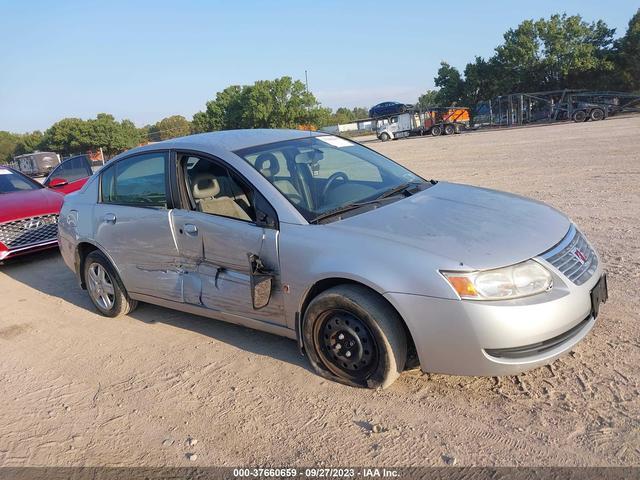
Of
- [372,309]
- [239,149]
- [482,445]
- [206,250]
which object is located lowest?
[482,445]

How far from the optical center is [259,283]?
3.65 meters

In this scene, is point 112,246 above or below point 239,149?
below

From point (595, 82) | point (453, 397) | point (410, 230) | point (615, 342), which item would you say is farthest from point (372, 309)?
point (595, 82)

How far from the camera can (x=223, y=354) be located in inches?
164

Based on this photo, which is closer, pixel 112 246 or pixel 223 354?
pixel 223 354

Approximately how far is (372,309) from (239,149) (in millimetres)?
1732

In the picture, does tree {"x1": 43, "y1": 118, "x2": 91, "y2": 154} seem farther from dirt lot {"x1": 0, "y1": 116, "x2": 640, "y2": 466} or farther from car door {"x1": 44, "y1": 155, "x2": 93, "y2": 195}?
dirt lot {"x1": 0, "y1": 116, "x2": 640, "y2": 466}

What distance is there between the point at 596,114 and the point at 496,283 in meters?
41.2

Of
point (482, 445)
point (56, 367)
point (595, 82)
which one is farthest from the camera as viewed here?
point (595, 82)

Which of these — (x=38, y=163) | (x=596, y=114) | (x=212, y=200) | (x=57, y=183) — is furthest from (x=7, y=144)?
(x=212, y=200)

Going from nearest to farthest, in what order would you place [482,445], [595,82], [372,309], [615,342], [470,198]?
[482,445], [372,309], [615,342], [470,198], [595,82]

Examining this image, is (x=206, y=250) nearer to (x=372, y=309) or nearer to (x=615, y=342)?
(x=372, y=309)

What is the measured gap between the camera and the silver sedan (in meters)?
2.96

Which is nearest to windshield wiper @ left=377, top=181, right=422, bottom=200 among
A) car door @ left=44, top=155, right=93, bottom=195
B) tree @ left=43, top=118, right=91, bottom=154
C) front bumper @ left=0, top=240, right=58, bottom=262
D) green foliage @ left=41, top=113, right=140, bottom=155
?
front bumper @ left=0, top=240, right=58, bottom=262
